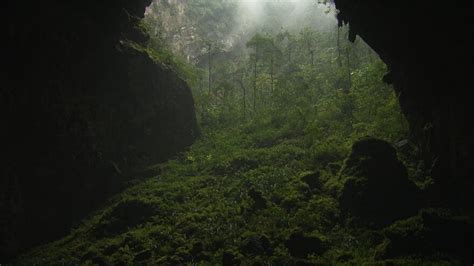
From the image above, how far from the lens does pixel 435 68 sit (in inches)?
661

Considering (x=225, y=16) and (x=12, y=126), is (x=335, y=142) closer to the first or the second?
(x=12, y=126)

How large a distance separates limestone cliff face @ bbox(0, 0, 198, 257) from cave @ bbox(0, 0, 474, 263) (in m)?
0.07

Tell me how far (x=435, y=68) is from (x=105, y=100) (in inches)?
857

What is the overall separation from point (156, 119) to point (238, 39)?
1835 inches

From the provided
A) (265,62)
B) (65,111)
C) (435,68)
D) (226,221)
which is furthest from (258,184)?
(265,62)

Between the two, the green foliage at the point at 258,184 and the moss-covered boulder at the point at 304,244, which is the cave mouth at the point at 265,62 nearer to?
the green foliage at the point at 258,184

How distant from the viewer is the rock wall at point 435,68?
582 inches

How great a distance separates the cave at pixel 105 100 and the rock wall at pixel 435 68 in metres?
0.06

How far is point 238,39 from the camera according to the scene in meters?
78.0

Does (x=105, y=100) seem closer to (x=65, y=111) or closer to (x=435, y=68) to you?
(x=65, y=111)

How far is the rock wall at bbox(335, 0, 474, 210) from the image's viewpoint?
→ 48.5ft

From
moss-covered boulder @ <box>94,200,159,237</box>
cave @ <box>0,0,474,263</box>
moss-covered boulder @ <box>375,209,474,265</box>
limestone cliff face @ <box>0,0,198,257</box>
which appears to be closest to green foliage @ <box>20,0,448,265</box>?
moss-covered boulder @ <box>94,200,159,237</box>

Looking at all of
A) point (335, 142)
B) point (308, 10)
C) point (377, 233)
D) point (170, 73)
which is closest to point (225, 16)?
point (308, 10)

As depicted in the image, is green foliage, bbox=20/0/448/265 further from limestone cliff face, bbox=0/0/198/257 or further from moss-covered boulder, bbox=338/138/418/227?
limestone cliff face, bbox=0/0/198/257
